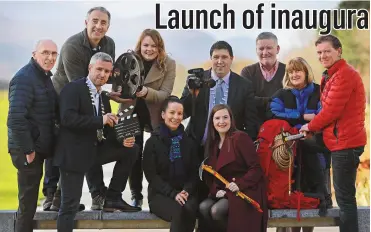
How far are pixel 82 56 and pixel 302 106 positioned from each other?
177 cm

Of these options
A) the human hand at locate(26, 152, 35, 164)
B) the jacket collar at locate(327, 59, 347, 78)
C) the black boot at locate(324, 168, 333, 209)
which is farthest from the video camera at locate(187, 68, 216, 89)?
the human hand at locate(26, 152, 35, 164)

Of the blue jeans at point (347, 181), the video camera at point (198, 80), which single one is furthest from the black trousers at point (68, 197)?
the blue jeans at point (347, 181)

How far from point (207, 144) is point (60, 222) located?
123cm

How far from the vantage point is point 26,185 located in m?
5.47

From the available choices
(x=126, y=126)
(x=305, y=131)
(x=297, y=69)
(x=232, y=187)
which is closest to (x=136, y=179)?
(x=126, y=126)

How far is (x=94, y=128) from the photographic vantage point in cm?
545

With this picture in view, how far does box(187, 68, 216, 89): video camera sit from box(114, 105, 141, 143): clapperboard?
53cm

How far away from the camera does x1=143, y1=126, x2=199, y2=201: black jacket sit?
18.3 feet

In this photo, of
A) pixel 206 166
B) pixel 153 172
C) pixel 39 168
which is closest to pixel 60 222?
pixel 39 168

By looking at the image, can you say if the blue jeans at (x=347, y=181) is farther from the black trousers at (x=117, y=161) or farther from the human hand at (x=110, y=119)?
the human hand at (x=110, y=119)

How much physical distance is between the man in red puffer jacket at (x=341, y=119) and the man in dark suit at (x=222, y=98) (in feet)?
1.74

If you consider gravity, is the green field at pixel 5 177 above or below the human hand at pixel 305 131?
below

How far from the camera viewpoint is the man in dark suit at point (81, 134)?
5422 millimetres

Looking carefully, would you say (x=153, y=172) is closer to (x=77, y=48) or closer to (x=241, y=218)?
(x=241, y=218)
